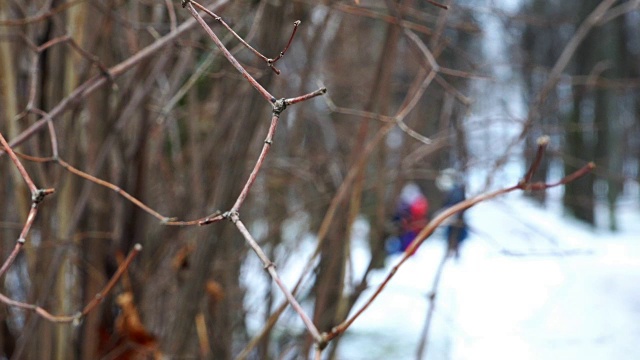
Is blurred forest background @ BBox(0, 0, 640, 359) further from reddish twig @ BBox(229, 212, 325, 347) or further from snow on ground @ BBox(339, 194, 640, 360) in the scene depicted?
snow on ground @ BBox(339, 194, 640, 360)

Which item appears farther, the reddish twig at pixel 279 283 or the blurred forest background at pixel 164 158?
the blurred forest background at pixel 164 158

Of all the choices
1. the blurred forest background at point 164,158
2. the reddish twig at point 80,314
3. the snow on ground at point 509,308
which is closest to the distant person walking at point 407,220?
the blurred forest background at point 164,158

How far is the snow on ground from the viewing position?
6.87m

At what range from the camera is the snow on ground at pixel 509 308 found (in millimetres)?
6867

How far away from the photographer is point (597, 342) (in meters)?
7.12

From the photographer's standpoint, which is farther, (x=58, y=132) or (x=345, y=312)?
(x=345, y=312)

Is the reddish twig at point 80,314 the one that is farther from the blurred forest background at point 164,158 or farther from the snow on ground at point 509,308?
the snow on ground at point 509,308

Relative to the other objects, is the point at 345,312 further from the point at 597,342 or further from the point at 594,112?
the point at 594,112

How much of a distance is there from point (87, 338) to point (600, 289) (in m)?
8.39

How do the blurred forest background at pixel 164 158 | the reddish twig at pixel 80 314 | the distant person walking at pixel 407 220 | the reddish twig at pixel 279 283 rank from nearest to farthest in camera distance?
1. the reddish twig at pixel 279 283
2. the reddish twig at pixel 80 314
3. the blurred forest background at pixel 164 158
4. the distant person walking at pixel 407 220

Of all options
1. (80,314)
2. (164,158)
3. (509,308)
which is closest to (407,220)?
(164,158)

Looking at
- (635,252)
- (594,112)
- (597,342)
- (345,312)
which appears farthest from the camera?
(594,112)

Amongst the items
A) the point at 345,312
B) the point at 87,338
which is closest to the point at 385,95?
the point at 345,312

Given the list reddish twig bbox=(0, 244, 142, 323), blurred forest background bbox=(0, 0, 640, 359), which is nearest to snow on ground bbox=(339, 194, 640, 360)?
blurred forest background bbox=(0, 0, 640, 359)
